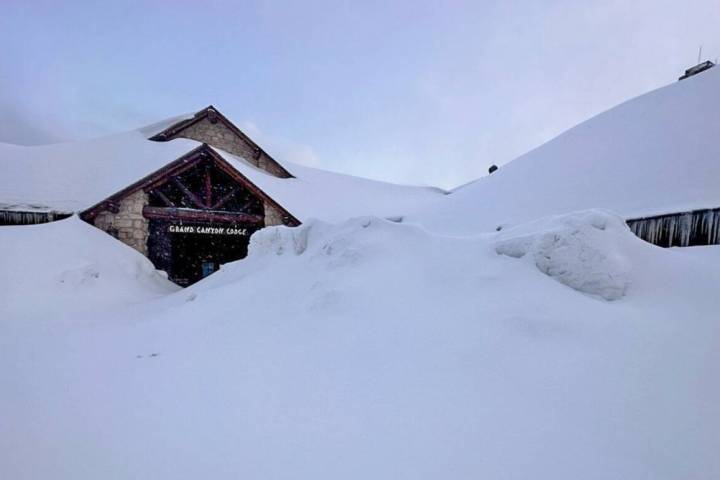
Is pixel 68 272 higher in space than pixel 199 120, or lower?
lower

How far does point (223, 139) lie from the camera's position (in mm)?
17938

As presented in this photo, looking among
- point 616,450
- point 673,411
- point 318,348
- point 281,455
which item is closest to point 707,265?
point 673,411

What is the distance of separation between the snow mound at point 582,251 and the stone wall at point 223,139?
687 inches

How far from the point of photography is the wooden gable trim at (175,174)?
1023 cm

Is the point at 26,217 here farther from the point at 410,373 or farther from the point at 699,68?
the point at 699,68

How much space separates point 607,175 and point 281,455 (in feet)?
43.2

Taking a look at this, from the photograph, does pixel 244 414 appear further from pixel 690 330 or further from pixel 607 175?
pixel 607 175

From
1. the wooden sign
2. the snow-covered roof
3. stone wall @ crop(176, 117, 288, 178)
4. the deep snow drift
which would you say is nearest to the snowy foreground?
the deep snow drift

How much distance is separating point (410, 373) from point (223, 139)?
60.5 feet

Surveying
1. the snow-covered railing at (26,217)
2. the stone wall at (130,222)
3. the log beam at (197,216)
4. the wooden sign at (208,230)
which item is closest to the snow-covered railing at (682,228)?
the log beam at (197,216)

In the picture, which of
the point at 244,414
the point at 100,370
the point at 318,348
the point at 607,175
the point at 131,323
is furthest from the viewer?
the point at 607,175

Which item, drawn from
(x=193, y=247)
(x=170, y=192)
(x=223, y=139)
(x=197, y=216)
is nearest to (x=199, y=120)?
(x=223, y=139)

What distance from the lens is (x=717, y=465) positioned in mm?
1733

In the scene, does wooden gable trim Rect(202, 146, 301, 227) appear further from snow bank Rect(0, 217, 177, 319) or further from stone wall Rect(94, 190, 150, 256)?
snow bank Rect(0, 217, 177, 319)
